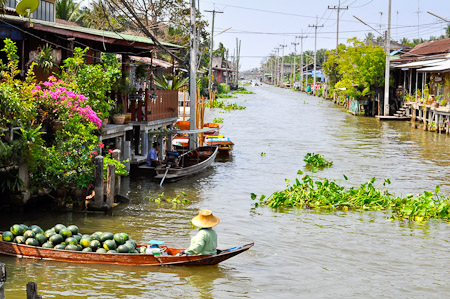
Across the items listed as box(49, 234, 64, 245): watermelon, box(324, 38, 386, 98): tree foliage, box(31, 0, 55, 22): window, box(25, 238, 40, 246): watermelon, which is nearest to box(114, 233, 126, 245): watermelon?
box(49, 234, 64, 245): watermelon

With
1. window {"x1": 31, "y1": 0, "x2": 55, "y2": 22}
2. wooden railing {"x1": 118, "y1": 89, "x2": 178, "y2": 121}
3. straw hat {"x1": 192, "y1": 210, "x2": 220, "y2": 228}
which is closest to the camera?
straw hat {"x1": 192, "y1": 210, "x2": 220, "y2": 228}

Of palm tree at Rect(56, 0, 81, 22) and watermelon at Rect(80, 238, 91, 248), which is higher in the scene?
palm tree at Rect(56, 0, 81, 22)

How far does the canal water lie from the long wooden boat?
13cm

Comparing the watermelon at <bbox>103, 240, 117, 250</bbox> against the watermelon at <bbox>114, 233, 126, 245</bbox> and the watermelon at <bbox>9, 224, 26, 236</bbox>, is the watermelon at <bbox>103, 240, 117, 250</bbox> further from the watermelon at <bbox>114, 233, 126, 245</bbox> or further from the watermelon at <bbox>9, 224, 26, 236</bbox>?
the watermelon at <bbox>9, 224, 26, 236</bbox>

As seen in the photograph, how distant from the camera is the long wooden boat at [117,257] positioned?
1150 centimetres

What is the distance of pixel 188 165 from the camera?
2348 centimetres

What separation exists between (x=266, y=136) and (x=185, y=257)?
2691 centimetres

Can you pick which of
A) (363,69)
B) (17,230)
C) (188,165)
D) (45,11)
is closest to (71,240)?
(17,230)

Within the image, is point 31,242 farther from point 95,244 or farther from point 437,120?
point 437,120

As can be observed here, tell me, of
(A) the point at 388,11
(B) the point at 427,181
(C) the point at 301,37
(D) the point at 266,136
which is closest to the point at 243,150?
(D) the point at 266,136

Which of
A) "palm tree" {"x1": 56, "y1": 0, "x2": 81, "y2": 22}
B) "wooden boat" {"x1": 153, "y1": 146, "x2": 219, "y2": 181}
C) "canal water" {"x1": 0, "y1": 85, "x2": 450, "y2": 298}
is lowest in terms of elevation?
"canal water" {"x1": 0, "y1": 85, "x2": 450, "y2": 298}

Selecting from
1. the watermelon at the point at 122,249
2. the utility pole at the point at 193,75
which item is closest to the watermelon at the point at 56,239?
the watermelon at the point at 122,249

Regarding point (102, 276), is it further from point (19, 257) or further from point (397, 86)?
point (397, 86)

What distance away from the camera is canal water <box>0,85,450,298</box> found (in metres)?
11.2
